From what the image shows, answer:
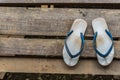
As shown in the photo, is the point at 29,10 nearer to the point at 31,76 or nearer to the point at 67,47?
the point at 67,47

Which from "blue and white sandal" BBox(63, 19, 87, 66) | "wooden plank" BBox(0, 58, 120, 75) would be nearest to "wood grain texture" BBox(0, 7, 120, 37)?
"blue and white sandal" BBox(63, 19, 87, 66)

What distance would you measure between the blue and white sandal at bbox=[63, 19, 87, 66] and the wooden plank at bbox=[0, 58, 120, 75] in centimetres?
6

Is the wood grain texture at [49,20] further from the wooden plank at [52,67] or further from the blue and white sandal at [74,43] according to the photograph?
the wooden plank at [52,67]

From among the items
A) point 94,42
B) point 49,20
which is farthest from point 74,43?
point 49,20

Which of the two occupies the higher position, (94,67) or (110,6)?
(110,6)

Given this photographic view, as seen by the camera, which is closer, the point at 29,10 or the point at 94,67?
the point at 94,67

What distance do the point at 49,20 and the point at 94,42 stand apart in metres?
0.36

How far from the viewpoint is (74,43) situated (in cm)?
206

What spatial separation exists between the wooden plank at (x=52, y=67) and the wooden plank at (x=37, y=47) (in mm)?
45

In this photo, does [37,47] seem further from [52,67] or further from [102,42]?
[102,42]

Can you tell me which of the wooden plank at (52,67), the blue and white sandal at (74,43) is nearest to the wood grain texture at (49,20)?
the blue and white sandal at (74,43)

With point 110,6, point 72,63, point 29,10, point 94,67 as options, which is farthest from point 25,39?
point 110,6

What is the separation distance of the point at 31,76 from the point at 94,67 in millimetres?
661

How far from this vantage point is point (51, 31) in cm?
214
